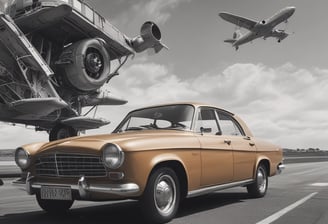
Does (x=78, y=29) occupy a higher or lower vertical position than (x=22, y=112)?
higher

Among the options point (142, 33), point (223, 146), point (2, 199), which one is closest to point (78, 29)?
point (142, 33)

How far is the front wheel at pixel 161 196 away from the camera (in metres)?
4.83

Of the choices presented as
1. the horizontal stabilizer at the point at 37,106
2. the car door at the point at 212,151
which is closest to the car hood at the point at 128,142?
the car door at the point at 212,151

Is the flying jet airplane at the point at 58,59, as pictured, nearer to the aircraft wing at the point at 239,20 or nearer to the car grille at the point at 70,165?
the car grille at the point at 70,165

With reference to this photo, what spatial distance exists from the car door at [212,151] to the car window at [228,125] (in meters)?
0.20

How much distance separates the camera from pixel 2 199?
799 centimetres

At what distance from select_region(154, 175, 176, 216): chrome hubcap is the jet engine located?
18853 mm

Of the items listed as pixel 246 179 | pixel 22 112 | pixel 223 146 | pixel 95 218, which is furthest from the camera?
pixel 22 112

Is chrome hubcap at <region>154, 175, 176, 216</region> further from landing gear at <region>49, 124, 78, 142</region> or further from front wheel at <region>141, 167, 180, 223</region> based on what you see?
landing gear at <region>49, 124, 78, 142</region>

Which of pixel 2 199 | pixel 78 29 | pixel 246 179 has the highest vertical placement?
pixel 78 29

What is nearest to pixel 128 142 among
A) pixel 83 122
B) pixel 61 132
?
pixel 61 132

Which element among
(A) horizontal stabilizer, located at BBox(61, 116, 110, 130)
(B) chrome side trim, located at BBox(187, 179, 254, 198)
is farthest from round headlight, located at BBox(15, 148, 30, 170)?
(A) horizontal stabilizer, located at BBox(61, 116, 110, 130)

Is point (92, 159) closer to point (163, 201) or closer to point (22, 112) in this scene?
point (163, 201)

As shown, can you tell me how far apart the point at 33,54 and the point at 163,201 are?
57.3 feet
